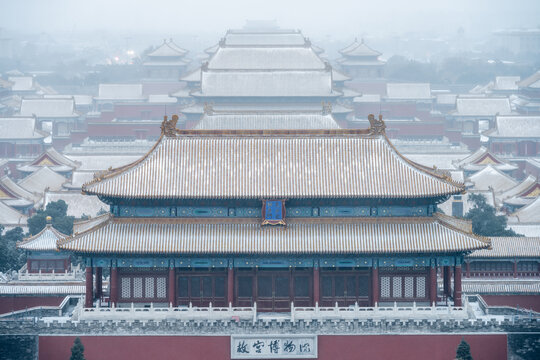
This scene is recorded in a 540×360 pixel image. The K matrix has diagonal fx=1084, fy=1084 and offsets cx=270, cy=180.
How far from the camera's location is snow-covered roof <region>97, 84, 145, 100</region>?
9672cm

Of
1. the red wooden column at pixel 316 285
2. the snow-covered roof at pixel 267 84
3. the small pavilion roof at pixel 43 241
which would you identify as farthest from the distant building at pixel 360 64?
the red wooden column at pixel 316 285

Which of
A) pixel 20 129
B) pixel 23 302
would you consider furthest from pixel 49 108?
pixel 23 302

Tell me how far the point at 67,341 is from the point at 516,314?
16466 millimetres

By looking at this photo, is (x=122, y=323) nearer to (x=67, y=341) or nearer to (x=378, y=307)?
(x=67, y=341)

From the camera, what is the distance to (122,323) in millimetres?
38250

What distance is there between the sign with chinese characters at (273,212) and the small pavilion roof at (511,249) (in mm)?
11213

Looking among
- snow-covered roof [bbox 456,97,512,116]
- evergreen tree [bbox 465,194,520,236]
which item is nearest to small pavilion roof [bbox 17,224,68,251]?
evergreen tree [bbox 465,194,520,236]

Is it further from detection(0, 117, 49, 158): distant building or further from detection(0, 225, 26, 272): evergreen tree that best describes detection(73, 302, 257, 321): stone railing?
detection(0, 117, 49, 158): distant building

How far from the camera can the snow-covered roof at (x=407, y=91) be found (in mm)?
93875

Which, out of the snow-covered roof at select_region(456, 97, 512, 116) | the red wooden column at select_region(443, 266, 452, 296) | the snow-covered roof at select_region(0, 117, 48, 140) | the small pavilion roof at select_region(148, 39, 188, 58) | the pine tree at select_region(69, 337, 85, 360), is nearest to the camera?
the pine tree at select_region(69, 337, 85, 360)

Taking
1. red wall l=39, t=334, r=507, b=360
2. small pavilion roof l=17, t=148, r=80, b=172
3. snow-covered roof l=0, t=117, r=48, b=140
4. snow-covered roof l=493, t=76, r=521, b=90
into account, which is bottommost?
red wall l=39, t=334, r=507, b=360

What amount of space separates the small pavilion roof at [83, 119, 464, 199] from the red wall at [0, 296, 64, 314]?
323 inches

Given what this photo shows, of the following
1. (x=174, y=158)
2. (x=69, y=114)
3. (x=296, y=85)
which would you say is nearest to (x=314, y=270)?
(x=174, y=158)

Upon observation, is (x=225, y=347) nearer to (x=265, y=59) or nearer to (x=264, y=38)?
(x=265, y=59)
